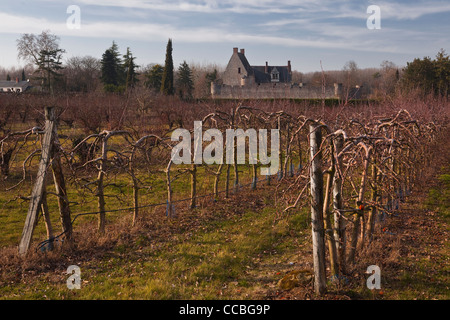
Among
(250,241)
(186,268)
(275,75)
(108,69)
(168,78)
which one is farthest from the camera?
(275,75)

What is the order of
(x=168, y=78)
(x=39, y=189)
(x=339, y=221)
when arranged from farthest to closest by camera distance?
(x=168, y=78), (x=39, y=189), (x=339, y=221)

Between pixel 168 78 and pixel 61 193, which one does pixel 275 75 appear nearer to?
pixel 168 78

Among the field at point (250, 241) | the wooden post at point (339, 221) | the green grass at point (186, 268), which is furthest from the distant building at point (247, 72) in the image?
the wooden post at point (339, 221)

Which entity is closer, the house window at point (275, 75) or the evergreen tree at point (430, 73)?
the evergreen tree at point (430, 73)

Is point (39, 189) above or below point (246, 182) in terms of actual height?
above

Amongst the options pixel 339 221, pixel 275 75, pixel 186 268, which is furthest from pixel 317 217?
pixel 275 75

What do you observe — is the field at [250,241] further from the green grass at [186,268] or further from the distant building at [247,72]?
the distant building at [247,72]

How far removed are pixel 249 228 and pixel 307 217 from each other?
1789mm

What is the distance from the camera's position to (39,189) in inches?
264

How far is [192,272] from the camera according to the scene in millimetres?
6199

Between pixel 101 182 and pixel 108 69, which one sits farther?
pixel 108 69

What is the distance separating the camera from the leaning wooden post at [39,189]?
6520 millimetres
